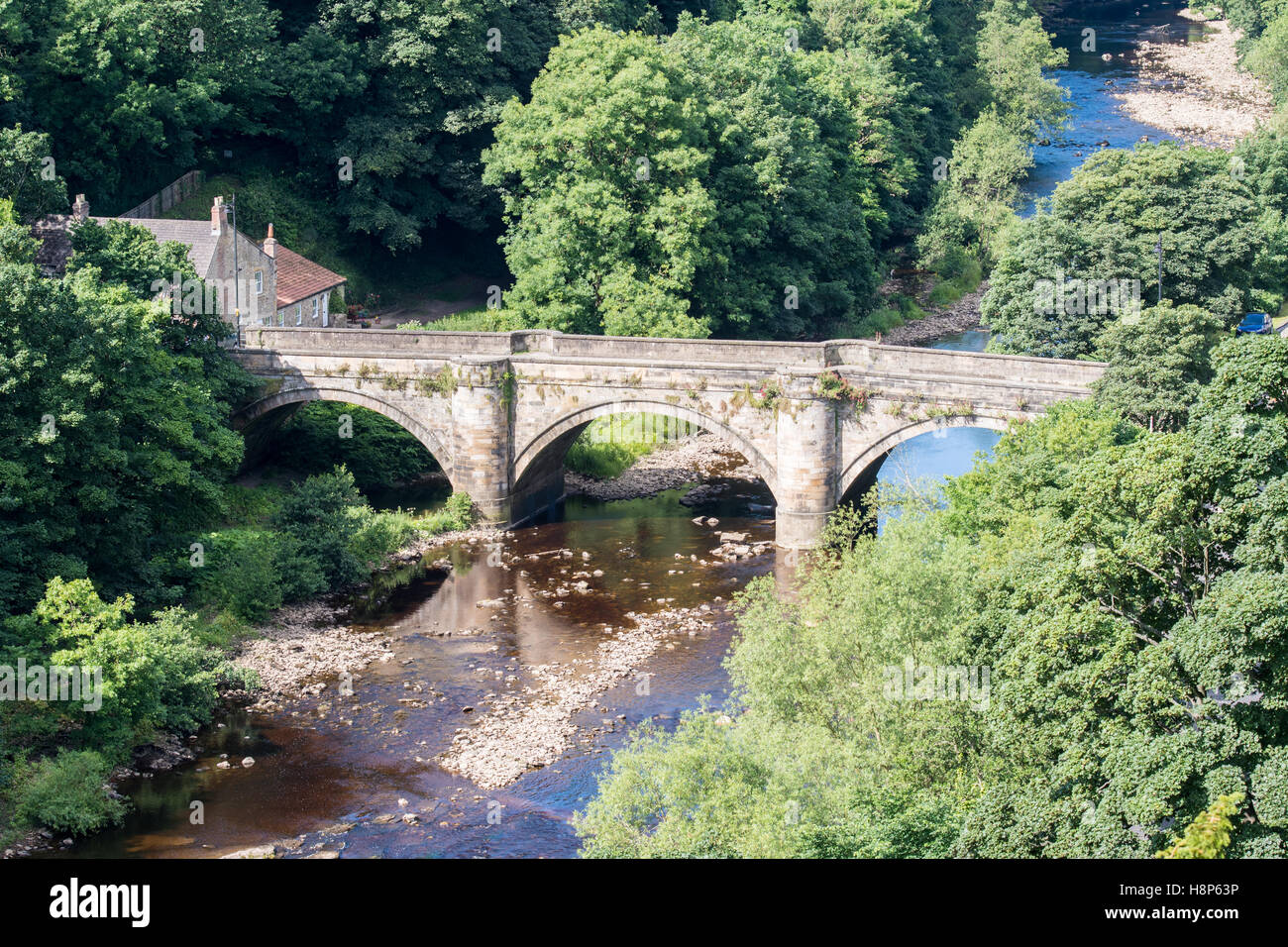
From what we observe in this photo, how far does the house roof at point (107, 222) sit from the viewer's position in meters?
48.9

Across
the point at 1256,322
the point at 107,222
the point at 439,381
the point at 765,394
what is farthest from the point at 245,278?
the point at 1256,322

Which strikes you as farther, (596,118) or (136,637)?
(596,118)

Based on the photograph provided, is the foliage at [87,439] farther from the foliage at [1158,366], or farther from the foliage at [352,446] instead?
the foliage at [1158,366]

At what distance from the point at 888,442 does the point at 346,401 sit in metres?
18.3

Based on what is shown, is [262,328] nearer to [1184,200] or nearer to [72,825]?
[72,825]

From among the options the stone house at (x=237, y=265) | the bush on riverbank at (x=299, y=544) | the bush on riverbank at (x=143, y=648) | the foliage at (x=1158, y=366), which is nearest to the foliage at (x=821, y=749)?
the bush on riverbank at (x=143, y=648)

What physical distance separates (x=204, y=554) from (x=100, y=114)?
74.1 feet

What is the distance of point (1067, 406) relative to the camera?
4300cm

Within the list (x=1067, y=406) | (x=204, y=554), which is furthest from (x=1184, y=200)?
(x=204, y=554)

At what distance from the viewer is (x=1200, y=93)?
10775 cm

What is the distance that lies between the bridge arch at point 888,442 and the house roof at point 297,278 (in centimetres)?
2235

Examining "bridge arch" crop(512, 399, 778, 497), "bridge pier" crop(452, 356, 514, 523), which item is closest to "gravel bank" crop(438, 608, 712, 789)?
"bridge arch" crop(512, 399, 778, 497)

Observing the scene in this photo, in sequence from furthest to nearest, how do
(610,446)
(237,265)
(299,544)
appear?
(610,446) → (237,265) → (299,544)

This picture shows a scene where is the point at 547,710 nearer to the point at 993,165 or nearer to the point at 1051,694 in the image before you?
the point at 1051,694
